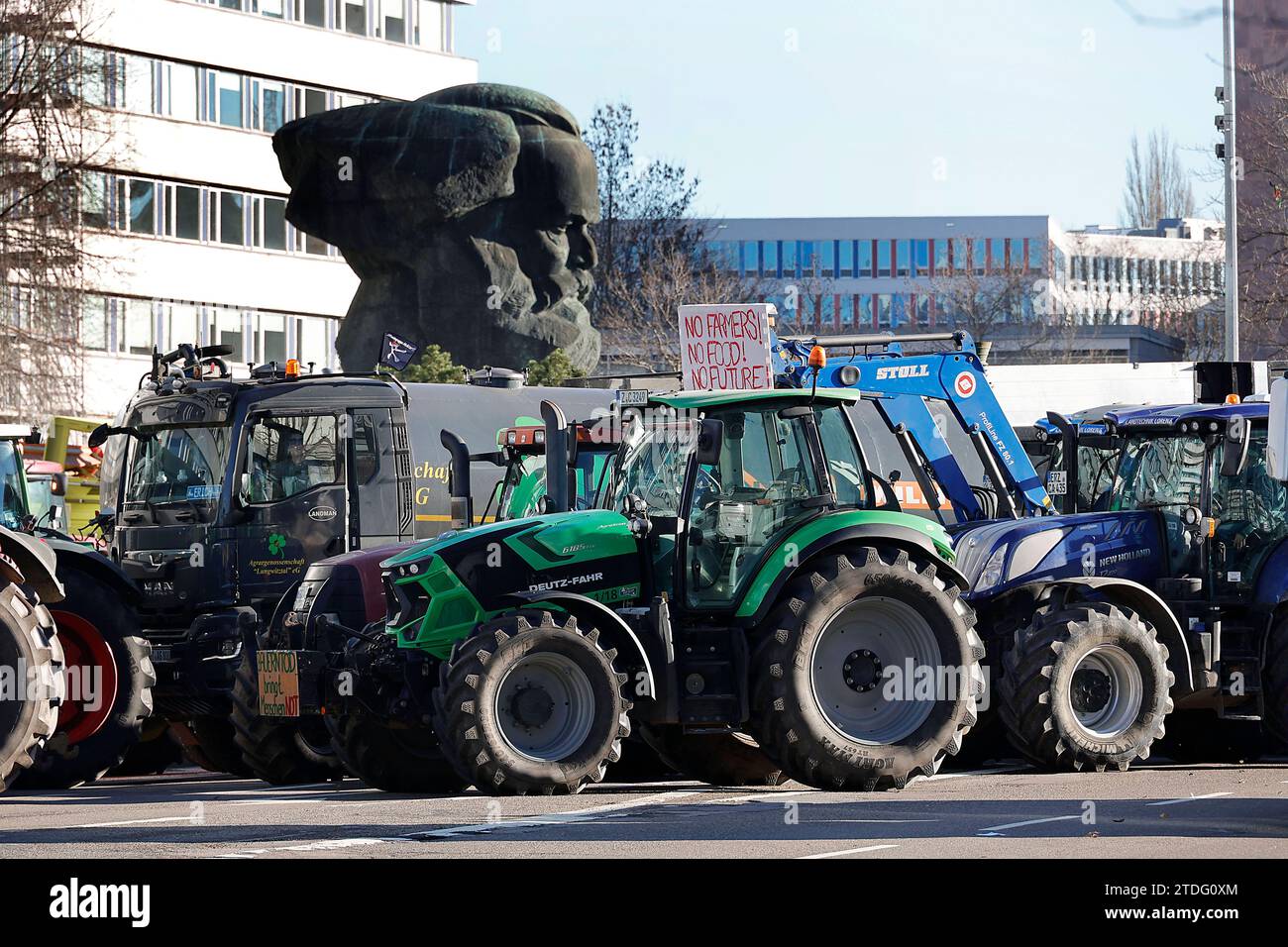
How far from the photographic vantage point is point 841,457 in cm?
1368

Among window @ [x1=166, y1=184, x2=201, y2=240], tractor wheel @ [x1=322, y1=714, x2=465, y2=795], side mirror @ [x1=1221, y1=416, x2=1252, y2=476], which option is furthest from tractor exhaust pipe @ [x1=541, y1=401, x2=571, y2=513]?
window @ [x1=166, y1=184, x2=201, y2=240]

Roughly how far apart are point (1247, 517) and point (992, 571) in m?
2.06

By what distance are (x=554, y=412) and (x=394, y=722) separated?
368cm

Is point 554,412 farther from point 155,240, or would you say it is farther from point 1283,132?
point 155,240

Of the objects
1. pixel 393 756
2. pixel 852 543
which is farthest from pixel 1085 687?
pixel 393 756

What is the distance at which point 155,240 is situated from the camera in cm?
5628

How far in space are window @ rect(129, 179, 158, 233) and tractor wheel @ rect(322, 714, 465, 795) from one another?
44.2m

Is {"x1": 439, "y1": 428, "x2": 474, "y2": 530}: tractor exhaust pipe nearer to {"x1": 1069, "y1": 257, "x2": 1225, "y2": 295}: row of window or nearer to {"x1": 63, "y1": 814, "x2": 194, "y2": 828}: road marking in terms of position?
{"x1": 63, "y1": 814, "x2": 194, "y2": 828}: road marking

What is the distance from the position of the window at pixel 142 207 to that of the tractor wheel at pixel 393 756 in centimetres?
4418

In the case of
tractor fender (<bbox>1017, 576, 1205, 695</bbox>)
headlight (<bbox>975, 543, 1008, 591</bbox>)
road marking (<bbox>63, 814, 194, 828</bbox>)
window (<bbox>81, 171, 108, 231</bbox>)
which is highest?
window (<bbox>81, 171, 108, 231</bbox>)

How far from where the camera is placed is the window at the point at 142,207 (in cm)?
5581

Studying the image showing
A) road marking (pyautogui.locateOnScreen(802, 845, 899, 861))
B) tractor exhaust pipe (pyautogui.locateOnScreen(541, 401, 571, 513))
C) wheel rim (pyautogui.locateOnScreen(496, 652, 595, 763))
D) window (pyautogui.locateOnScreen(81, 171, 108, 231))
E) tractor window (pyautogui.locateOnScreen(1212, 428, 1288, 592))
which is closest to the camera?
road marking (pyautogui.locateOnScreen(802, 845, 899, 861))

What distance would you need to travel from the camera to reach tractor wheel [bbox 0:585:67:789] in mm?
12289
